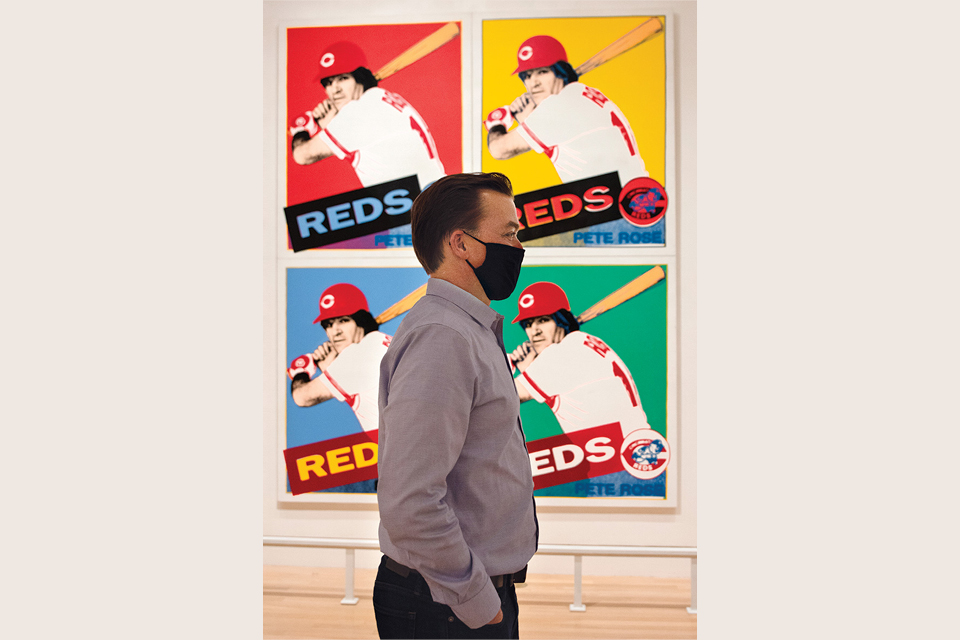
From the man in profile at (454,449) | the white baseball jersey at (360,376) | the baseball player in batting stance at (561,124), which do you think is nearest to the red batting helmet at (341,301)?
the white baseball jersey at (360,376)

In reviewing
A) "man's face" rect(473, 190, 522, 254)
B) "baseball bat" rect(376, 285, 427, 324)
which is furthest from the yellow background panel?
"man's face" rect(473, 190, 522, 254)

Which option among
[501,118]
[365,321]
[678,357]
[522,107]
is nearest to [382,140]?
[501,118]

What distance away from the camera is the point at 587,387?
3.00m

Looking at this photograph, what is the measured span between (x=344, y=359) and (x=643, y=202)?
1.81 metres

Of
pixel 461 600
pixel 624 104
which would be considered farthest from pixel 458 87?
pixel 461 600

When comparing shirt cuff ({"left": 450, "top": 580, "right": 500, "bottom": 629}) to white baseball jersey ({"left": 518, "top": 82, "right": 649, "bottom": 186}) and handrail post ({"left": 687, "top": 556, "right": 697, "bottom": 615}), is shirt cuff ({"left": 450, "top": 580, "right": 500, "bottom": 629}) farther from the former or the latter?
white baseball jersey ({"left": 518, "top": 82, "right": 649, "bottom": 186})

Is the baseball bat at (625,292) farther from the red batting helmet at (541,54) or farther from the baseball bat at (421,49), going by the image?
the baseball bat at (421,49)

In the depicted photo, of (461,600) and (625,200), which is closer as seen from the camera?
(461,600)

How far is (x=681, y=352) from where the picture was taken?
9.86 feet

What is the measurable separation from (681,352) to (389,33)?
7.64 ft

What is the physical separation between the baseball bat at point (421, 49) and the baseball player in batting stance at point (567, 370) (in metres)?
1.39

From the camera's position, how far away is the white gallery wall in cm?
298

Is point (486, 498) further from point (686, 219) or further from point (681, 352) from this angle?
point (686, 219)

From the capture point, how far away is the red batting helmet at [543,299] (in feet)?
9.92
